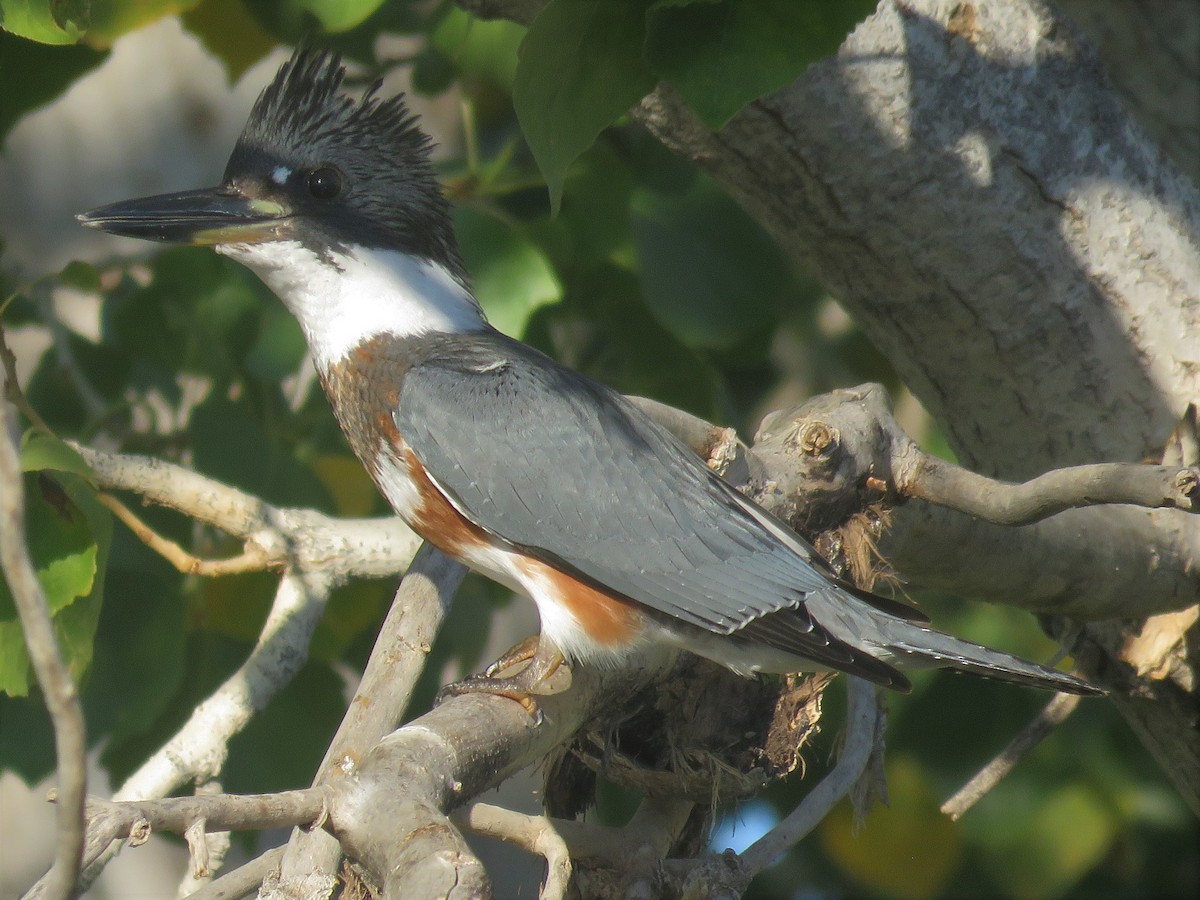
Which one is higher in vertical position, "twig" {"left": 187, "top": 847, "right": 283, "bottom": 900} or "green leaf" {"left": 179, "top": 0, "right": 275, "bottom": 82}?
"green leaf" {"left": 179, "top": 0, "right": 275, "bottom": 82}

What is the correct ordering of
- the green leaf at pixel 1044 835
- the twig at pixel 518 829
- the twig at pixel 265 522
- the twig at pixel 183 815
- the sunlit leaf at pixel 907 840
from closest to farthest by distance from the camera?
1. the twig at pixel 183 815
2. the twig at pixel 518 829
3. the twig at pixel 265 522
4. the green leaf at pixel 1044 835
5. the sunlit leaf at pixel 907 840

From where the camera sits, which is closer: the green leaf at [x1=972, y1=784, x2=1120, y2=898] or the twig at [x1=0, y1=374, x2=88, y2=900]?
the twig at [x1=0, y1=374, x2=88, y2=900]

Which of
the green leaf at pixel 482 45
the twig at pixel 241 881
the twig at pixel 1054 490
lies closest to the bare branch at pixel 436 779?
the twig at pixel 241 881

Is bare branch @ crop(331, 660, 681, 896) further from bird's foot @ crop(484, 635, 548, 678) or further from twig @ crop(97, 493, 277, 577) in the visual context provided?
twig @ crop(97, 493, 277, 577)

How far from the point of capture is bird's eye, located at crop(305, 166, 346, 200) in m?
2.29

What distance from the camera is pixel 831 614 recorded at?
2006mm

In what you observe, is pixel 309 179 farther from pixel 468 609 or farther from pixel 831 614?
pixel 831 614

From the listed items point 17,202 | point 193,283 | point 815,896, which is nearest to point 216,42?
point 193,283

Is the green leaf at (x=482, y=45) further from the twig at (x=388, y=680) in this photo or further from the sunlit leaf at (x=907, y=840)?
the sunlit leaf at (x=907, y=840)

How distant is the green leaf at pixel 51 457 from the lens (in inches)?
65.0

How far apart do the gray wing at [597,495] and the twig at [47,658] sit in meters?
1.19

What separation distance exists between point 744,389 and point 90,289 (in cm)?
241

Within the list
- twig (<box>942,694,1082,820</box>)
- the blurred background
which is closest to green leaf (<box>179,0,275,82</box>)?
the blurred background

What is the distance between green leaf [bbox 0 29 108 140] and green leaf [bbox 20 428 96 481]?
90 cm
